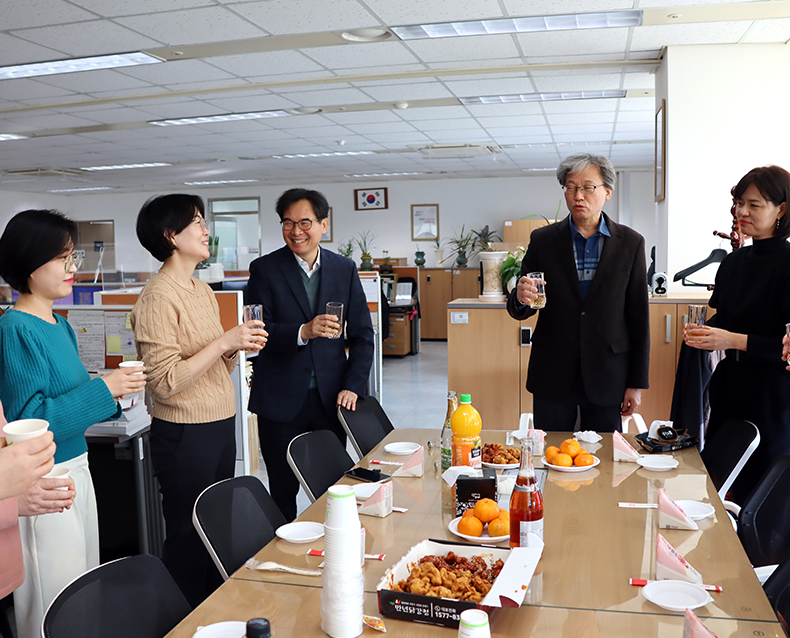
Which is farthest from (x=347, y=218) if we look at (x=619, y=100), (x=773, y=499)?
(x=773, y=499)

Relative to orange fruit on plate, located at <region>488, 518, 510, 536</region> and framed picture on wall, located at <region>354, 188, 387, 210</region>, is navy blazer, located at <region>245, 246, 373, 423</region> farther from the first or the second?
framed picture on wall, located at <region>354, 188, 387, 210</region>

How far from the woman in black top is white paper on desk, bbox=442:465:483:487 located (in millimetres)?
884

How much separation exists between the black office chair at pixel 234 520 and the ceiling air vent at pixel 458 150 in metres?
7.83

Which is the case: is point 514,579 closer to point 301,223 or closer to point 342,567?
point 342,567

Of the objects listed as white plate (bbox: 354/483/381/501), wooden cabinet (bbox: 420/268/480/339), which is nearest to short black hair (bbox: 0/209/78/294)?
white plate (bbox: 354/483/381/501)

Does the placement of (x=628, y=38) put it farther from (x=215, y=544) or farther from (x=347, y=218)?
(x=347, y=218)

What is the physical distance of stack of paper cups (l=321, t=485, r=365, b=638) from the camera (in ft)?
3.80

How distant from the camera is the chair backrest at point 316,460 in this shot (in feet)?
7.16

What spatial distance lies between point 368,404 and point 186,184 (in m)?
11.4

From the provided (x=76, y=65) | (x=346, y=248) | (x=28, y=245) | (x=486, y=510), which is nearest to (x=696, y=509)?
(x=486, y=510)

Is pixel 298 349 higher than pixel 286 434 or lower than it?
higher

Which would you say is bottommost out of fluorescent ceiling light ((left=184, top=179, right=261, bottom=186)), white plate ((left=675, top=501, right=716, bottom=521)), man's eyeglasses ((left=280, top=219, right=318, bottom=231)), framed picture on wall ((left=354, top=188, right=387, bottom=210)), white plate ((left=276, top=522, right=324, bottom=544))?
white plate ((left=276, top=522, right=324, bottom=544))

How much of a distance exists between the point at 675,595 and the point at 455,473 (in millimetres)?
792

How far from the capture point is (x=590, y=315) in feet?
8.84
